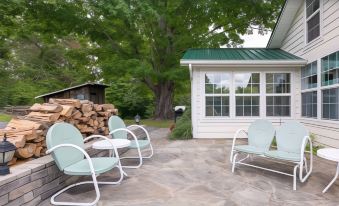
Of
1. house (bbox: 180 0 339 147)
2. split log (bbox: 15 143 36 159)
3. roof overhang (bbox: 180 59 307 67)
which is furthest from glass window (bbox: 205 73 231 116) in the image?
split log (bbox: 15 143 36 159)

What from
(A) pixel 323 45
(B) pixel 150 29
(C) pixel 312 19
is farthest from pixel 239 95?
(B) pixel 150 29

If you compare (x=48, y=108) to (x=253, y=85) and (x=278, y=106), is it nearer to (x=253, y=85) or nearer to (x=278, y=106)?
(x=253, y=85)

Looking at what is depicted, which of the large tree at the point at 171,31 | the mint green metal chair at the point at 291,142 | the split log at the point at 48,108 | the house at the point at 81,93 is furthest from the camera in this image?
the large tree at the point at 171,31

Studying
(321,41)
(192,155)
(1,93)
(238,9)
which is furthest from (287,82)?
(1,93)

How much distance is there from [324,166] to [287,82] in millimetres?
3415

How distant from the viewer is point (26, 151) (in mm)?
3195

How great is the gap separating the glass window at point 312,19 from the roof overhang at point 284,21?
455mm

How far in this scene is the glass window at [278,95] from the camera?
7.27 meters

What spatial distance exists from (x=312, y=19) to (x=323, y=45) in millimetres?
1103

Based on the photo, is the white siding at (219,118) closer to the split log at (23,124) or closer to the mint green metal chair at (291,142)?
the mint green metal chair at (291,142)

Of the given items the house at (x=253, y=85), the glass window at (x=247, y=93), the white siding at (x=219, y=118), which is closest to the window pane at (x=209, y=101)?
the house at (x=253, y=85)

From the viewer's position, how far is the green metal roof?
7147 millimetres

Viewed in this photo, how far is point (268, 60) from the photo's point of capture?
6898mm

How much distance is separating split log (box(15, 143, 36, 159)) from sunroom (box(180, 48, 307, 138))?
485cm
